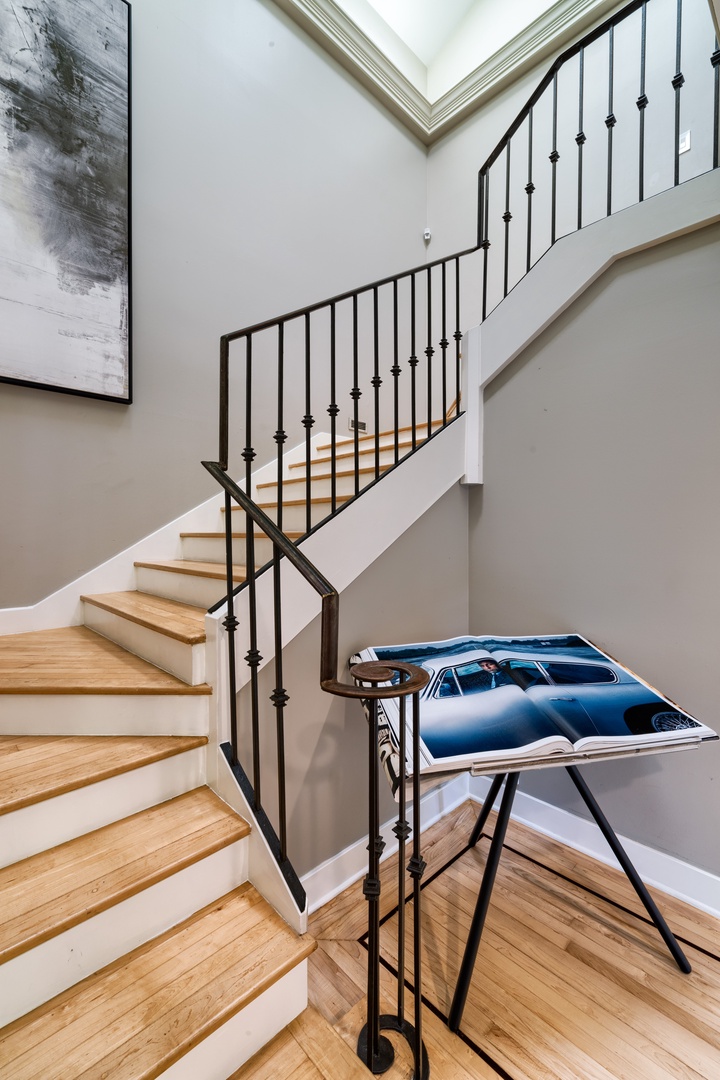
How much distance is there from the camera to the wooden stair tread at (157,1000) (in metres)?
0.84

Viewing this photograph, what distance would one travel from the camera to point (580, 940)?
1473 mm

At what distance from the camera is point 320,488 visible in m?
2.15

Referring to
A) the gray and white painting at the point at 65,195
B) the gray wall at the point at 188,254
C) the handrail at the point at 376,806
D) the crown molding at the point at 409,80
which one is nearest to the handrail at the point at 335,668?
the handrail at the point at 376,806

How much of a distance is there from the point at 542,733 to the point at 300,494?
148cm

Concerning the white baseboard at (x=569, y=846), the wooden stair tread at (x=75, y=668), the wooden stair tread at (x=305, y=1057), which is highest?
the wooden stair tread at (x=75, y=668)

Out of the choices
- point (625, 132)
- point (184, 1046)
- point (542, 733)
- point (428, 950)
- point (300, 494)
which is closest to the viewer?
point (184, 1046)

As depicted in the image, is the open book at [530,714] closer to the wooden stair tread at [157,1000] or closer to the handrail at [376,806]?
the handrail at [376,806]

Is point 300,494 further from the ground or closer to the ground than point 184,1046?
further from the ground

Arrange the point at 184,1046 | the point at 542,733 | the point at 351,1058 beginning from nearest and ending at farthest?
the point at 184,1046 → the point at 351,1058 → the point at 542,733

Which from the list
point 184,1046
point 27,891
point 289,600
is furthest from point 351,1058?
point 289,600

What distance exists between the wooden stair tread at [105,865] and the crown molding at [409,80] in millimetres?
4205

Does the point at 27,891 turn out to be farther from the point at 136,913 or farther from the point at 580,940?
the point at 580,940

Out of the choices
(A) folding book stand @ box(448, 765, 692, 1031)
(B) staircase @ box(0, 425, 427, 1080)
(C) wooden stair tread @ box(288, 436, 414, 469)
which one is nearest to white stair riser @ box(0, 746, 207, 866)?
(B) staircase @ box(0, 425, 427, 1080)

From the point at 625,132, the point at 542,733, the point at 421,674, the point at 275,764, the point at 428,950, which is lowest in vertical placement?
the point at 428,950
